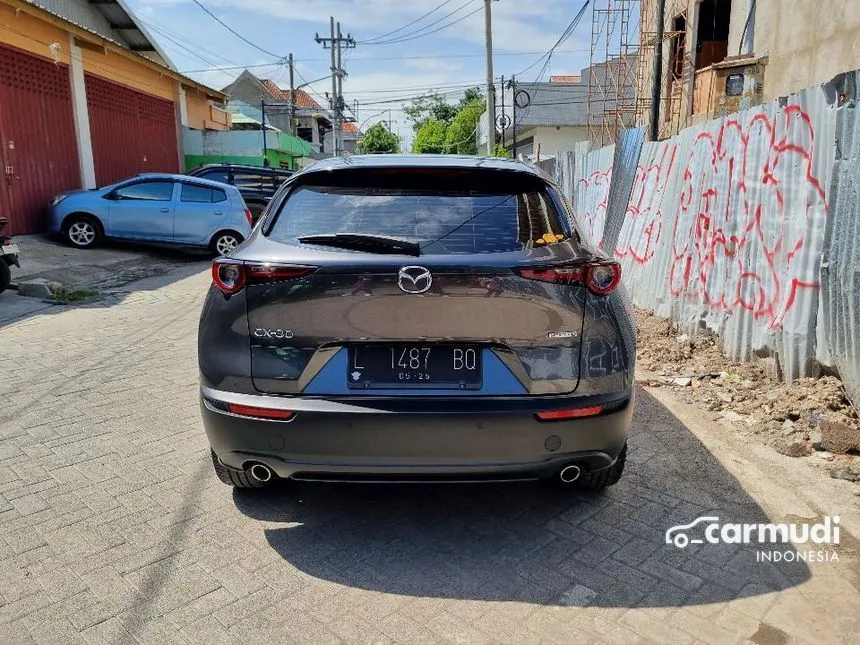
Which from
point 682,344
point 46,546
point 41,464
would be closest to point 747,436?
point 682,344

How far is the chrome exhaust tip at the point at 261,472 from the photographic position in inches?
116

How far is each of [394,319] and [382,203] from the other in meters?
0.67

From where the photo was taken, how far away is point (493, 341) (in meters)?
2.71

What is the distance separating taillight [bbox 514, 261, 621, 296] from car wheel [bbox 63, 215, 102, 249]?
12547 millimetres

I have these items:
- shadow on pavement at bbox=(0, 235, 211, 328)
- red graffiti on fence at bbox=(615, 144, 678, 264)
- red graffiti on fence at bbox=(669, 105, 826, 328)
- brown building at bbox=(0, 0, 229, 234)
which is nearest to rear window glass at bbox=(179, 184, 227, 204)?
shadow on pavement at bbox=(0, 235, 211, 328)

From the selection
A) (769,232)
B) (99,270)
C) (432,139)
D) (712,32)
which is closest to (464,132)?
(432,139)

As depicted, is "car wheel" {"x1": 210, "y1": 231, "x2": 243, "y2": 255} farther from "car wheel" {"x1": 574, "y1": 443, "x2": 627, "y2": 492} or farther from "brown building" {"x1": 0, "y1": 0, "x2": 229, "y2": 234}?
"car wheel" {"x1": 574, "y1": 443, "x2": 627, "y2": 492}

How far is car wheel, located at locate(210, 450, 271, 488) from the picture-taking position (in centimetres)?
325

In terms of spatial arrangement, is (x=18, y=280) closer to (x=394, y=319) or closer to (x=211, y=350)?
(x=211, y=350)


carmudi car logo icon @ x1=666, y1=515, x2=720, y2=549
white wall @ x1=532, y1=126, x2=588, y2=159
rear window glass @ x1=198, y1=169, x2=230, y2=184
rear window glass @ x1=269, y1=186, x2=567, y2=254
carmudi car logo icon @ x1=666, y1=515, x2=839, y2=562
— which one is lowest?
carmudi car logo icon @ x1=666, y1=515, x2=839, y2=562

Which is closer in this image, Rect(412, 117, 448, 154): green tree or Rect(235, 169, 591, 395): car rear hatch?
Rect(235, 169, 591, 395): car rear hatch

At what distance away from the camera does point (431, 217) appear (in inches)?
118

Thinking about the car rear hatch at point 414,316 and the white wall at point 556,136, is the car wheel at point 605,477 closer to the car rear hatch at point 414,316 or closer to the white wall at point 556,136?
the car rear hatch at point 414,316

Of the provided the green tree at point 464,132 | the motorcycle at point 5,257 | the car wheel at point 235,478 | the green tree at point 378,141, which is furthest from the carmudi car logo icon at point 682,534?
the green tree at point 378,141
